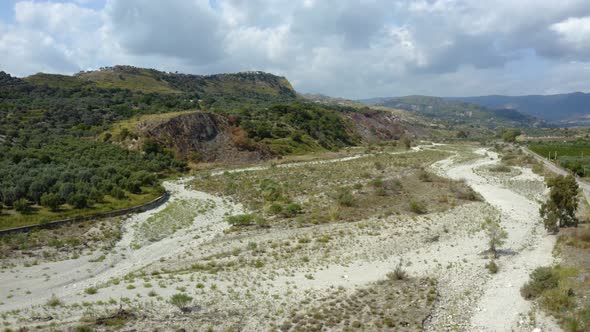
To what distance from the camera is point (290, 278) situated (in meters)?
20.7

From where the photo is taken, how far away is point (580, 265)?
20906 millimetres

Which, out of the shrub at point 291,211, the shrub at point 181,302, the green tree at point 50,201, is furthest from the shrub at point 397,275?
the green tree at point 50,201

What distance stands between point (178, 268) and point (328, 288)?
29.4 feet

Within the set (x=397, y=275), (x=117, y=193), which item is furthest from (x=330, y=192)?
(x=397, y=275)

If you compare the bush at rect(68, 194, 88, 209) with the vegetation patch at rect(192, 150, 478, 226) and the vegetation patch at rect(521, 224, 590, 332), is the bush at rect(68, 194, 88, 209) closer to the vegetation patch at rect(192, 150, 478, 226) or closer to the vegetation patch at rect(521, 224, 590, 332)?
the vegetation patch at rect(192, 150, 478, 226)

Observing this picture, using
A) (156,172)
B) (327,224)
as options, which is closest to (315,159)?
(156,172)

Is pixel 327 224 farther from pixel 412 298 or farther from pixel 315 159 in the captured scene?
pixel 315 159

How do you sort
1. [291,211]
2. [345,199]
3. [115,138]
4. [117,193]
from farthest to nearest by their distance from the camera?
[115,138] → [345,199] → [117,193] → [291,211]

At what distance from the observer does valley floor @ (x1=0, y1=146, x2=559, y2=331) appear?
16.1 meters

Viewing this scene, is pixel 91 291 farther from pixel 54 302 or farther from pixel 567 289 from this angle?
pixel 567 289

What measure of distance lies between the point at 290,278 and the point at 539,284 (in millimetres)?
12193

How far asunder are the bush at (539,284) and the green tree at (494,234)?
15.9 feet

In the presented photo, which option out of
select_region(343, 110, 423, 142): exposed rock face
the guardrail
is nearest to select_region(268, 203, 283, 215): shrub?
the guardrail

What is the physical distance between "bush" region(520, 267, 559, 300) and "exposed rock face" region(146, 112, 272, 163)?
177ft
